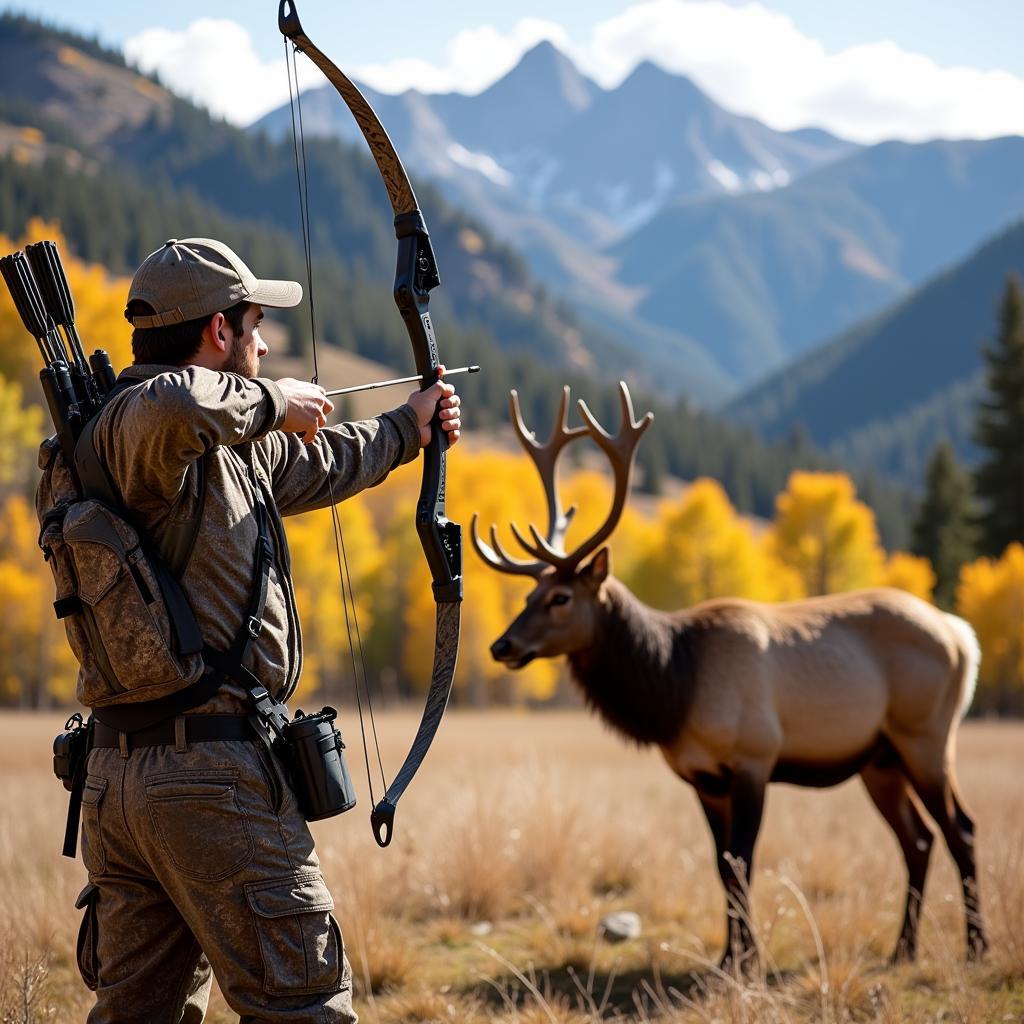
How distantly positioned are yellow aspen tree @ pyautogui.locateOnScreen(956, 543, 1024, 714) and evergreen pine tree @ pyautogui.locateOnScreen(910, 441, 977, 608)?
68 centimetres

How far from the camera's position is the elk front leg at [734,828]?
6156mm

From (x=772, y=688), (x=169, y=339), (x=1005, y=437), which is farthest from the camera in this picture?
(x=1005, y=437)

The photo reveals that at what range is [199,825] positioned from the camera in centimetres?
325

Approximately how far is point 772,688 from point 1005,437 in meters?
43.0

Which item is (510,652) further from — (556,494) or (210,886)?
(210,886)

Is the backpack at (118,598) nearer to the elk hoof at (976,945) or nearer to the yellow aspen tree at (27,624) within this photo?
the elk hoof at (976,945)

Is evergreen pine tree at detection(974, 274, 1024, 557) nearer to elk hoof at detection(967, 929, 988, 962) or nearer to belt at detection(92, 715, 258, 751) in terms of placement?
elk hoof at detection(967, 929, 988, 962)

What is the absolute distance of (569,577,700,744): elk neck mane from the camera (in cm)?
665

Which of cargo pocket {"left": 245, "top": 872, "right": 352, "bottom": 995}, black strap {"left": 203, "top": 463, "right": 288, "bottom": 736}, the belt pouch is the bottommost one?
cargo pocket {"left": 245, "top": 872, "right": 352, "bottom": 995}

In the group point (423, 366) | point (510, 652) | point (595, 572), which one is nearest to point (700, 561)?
point (595, 572)

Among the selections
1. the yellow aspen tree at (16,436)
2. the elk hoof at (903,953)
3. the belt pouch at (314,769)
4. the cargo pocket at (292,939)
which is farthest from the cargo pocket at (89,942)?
the yellow aspen tree at (16,436)

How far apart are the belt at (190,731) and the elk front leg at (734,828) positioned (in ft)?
11.0

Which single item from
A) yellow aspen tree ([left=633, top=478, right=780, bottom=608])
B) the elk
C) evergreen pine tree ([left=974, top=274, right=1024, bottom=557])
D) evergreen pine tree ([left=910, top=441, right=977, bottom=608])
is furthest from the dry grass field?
evergreen pine tree ([left=910, top=441, right=977, bottom=608])

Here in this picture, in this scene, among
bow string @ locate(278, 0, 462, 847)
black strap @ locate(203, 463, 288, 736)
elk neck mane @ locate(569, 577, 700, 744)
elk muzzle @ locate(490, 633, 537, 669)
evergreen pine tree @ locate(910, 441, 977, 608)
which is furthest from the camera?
evergreen pine tree @ locate(910, 441, 977, 608)
